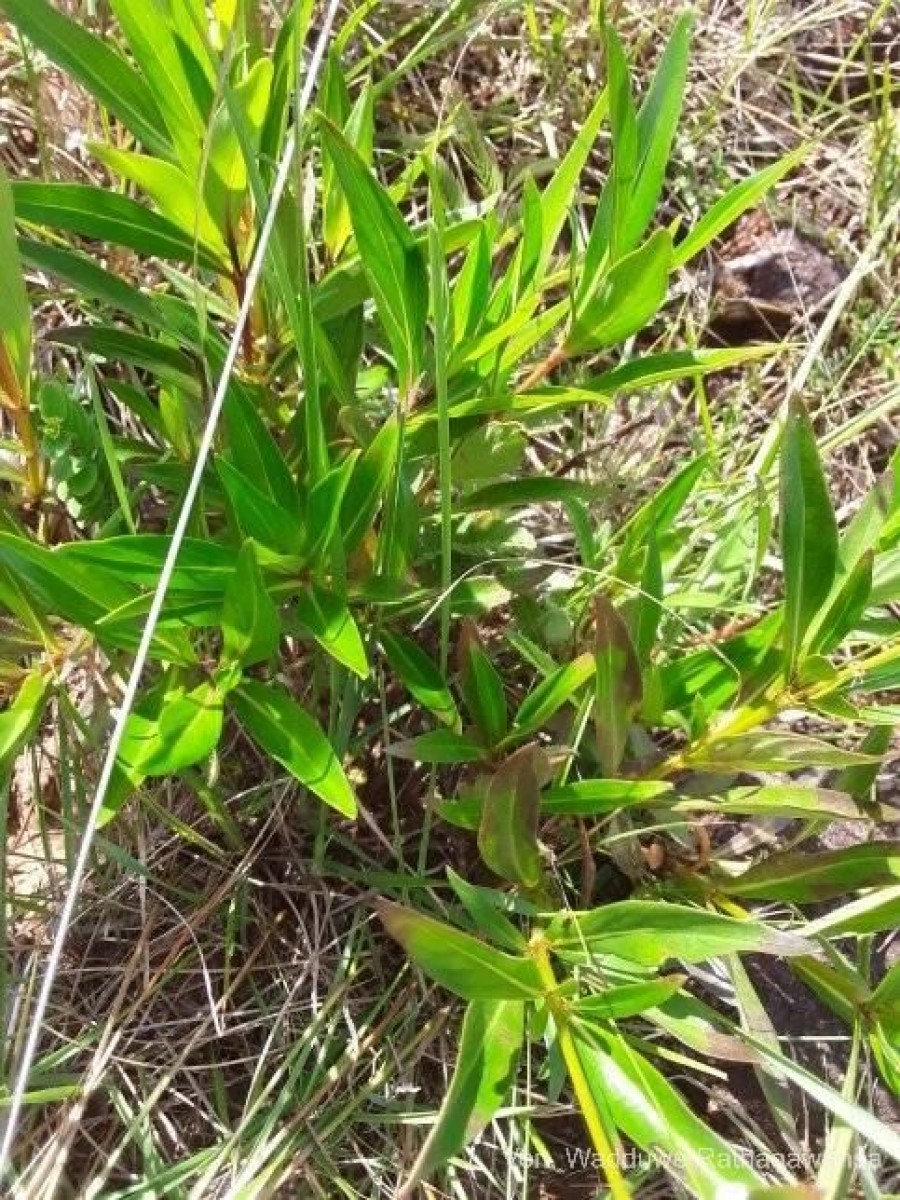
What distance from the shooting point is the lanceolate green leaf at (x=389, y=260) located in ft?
2.59

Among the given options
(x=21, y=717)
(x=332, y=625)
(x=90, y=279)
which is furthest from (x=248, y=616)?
(x=90, y=279)

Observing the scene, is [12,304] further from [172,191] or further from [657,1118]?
[657,1118]

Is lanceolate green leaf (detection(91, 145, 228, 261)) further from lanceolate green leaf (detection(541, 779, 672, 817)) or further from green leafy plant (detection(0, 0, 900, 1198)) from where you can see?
lanceolate green leaf (detection(541, 779, 672, 817))

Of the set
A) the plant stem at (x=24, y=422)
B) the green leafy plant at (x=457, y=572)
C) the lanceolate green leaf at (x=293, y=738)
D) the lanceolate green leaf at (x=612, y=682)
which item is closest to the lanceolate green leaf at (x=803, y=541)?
the green leafy plant at (x=457, y=572)

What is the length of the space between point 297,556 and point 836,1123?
0.56 m

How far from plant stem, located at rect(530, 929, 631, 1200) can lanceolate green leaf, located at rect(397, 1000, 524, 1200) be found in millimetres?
27

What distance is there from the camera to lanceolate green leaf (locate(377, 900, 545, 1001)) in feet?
2.46

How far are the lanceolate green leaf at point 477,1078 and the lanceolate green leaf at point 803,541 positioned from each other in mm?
320

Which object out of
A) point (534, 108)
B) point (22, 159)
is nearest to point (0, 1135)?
point (22, 159)

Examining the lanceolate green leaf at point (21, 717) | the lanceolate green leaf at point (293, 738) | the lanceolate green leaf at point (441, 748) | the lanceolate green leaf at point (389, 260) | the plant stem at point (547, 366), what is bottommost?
the lanceolate green leaf at point (441, 748)

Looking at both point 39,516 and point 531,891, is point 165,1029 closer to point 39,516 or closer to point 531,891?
point 531,891

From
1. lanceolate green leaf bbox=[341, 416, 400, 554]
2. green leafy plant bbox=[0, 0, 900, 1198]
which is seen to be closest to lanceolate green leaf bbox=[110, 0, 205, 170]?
green leafy plant bbox=[0, 0, 900, 1198]

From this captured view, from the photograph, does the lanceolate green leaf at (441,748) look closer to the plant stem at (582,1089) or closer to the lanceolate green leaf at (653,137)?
the plant stem at (582,1089)

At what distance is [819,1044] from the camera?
1.11 meters
